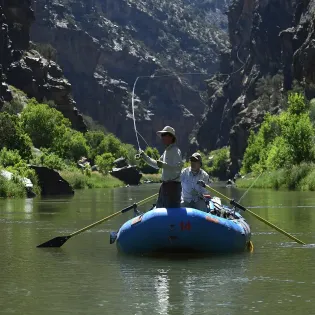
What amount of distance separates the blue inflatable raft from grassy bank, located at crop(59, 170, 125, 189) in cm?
6578

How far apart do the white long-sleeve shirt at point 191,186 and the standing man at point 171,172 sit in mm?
1459

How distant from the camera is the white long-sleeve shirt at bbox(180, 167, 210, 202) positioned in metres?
21.0

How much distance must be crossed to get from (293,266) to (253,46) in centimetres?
18554

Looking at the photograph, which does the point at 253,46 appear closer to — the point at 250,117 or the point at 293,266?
the point at 250,117

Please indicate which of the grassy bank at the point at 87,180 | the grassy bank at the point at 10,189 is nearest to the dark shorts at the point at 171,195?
the grassy bank at the point at 10,189

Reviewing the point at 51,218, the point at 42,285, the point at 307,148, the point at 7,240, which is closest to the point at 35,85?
the point at 307,148

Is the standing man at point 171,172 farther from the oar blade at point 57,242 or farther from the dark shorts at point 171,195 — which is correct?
the oar blade at point 57,242

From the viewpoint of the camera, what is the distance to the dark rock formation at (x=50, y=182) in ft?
225

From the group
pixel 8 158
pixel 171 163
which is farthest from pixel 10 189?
pixel 171 163

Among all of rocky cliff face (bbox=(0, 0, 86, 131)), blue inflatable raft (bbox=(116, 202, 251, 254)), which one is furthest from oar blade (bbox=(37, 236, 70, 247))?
rocky cliff face (bbox=(0, 0, 86, 131))

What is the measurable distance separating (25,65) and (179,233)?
11806 centimetres

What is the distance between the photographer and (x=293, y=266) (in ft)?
57.6

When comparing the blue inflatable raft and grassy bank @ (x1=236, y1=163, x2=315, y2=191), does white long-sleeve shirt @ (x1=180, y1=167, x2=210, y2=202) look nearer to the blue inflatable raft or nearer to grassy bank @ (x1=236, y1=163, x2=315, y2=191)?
the blue inflatable raft

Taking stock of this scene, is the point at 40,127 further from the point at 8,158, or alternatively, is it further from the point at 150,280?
the point at 150,280
